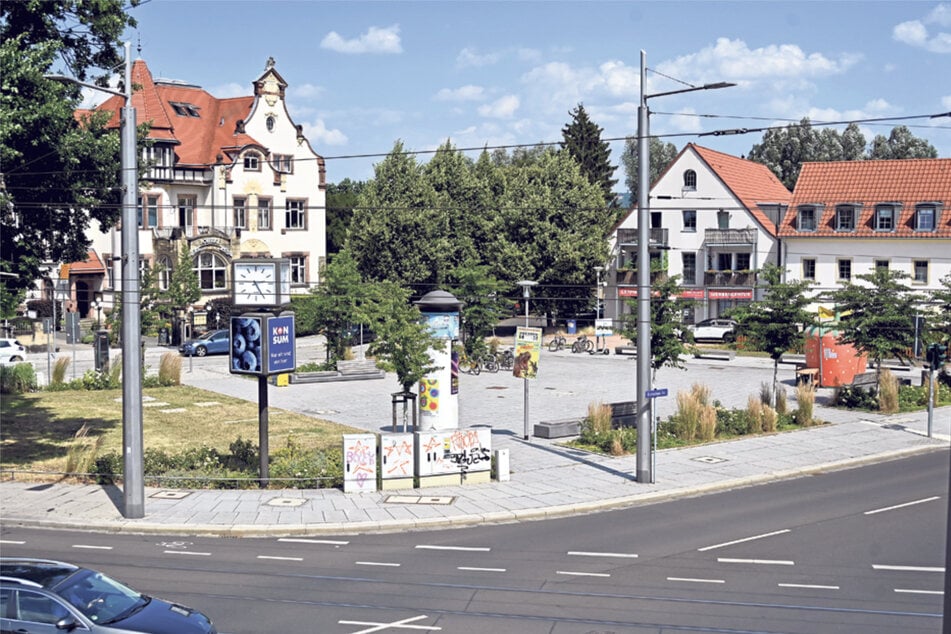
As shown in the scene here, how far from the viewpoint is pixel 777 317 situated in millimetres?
36781

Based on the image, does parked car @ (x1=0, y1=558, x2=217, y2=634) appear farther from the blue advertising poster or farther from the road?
the blue advertising poster

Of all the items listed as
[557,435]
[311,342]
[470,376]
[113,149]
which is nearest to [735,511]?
[557,435]

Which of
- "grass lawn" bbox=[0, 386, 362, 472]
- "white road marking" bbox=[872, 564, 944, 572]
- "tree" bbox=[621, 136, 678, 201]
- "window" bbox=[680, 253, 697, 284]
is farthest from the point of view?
"tree" bbox=[621, 136, 678, 201]

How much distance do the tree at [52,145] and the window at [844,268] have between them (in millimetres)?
48801

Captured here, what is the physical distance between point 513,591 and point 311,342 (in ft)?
155

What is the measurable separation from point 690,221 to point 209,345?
111 ft

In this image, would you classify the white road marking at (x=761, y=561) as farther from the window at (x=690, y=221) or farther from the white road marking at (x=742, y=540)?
the window at (x=690, y=221)

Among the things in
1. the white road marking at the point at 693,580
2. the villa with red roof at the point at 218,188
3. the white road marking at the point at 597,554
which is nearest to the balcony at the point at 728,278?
the villa with red roof at the point at 218,188

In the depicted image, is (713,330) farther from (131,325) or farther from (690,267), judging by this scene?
(131,325)

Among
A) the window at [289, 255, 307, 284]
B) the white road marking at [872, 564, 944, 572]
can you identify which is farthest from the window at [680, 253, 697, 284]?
the white road marking at [872, 564, 944, 572]

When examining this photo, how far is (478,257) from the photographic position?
223 feet

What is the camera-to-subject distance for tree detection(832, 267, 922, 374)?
3753cm

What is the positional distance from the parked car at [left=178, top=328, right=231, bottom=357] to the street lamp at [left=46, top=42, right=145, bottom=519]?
33.6m

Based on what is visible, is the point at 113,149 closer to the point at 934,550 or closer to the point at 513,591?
the point at 513,591
